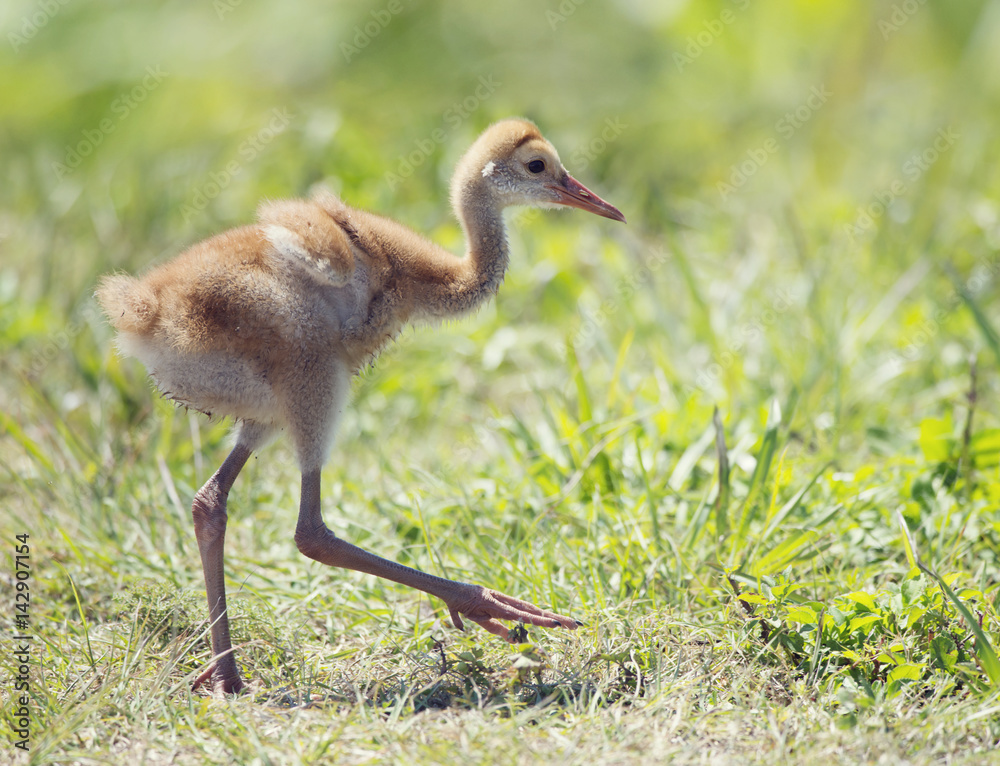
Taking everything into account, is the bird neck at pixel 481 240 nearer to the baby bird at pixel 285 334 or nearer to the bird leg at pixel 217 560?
the baby bird at pixel 285 334

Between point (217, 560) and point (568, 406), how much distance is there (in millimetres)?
1474

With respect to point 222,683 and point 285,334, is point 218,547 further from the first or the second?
point 285,334

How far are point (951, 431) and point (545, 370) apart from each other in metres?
1.69

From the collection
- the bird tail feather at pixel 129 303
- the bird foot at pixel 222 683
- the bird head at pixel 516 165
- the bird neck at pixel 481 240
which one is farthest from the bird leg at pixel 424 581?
the bird head at pixel 516 165

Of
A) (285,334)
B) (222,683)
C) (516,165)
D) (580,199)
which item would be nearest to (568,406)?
(580,199)

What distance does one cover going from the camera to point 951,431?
11.0ft

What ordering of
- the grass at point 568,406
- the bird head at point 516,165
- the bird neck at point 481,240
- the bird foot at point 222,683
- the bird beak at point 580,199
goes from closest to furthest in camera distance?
the grass at point 568,406 → the bird foot at point 222,683 → the bird neck at point 481,240 → the bird head at point 516,165 → the bird beak at point 580,199

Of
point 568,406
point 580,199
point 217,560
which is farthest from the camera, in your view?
point 568,406

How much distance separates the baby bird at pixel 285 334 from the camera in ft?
8.77

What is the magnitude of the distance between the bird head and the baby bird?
41 centimetres

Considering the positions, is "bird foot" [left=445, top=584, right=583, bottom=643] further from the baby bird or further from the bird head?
the bird head

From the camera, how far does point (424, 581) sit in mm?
2771

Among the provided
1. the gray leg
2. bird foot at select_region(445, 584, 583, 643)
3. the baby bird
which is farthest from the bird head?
bird foot at select_region(445, 584, 583, 643)

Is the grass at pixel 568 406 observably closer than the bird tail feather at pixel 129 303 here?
Yes
